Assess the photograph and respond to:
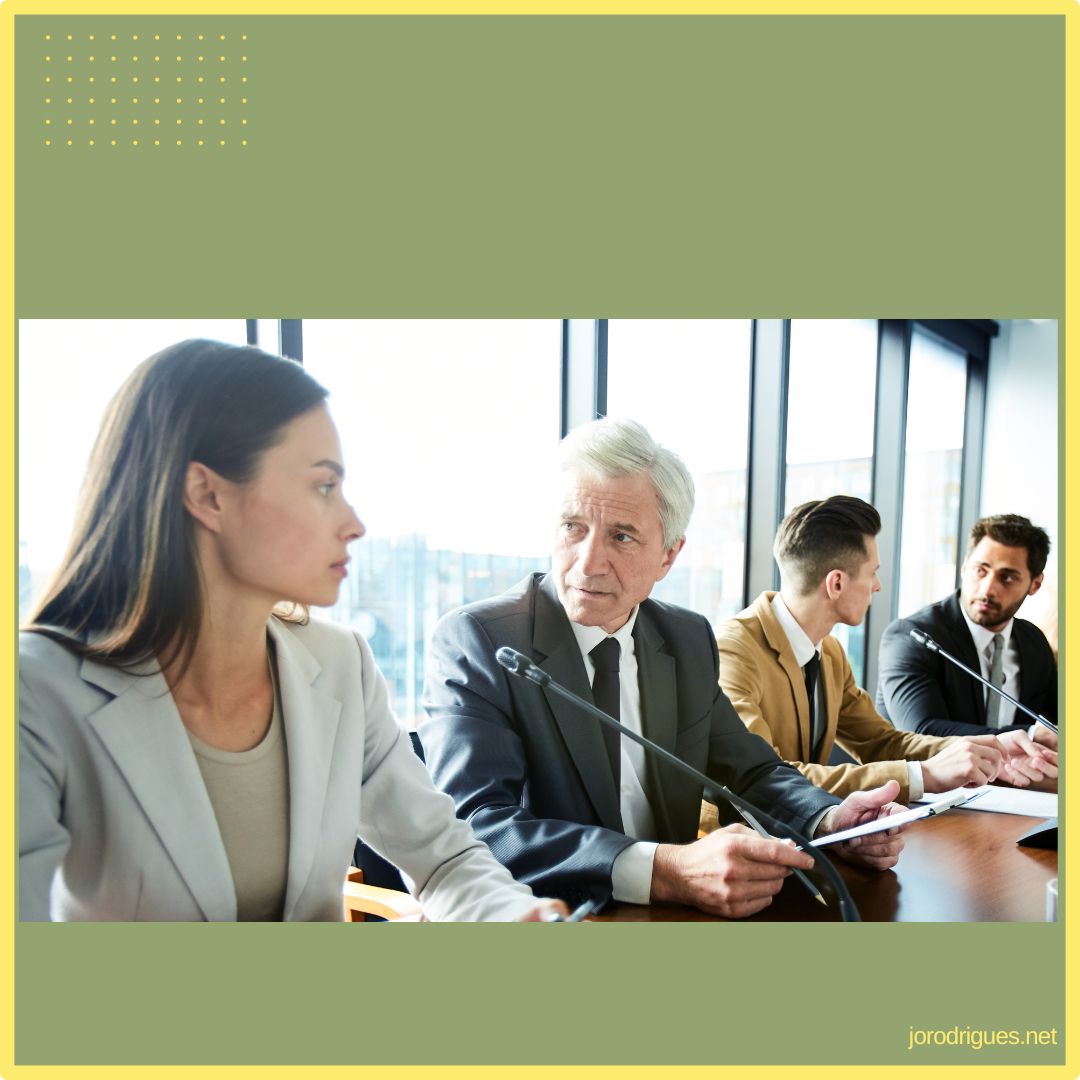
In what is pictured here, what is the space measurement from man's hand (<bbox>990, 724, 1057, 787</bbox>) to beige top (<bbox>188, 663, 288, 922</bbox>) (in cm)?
166

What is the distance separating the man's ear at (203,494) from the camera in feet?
3.31

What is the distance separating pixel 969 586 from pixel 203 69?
2.91 m

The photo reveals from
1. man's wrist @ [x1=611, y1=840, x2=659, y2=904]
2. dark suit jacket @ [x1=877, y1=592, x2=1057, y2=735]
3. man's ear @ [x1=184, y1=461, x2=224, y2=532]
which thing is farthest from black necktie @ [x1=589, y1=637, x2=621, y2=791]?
dark suit jacket @ [x1=877, y1=592, x2=1057, y2=735]

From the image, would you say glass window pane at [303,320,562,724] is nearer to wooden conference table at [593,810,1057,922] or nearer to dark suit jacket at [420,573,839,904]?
dark suit jacket at [420,573,839,904]

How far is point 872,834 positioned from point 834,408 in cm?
256

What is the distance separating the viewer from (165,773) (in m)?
0.99

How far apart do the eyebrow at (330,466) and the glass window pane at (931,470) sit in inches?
125

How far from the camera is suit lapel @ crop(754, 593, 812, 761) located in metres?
2.21

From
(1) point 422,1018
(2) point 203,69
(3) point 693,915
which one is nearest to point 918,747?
(3) point 693,915

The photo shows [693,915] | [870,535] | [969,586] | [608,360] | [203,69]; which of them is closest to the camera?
[203,69]

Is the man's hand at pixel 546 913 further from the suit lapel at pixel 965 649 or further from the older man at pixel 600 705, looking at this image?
the suit lapel at pixel 965 649

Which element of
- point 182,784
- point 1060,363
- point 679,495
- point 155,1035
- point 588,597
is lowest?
point 155,1035

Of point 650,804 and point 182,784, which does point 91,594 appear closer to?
point 182,784

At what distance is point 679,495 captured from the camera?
1694 mm
